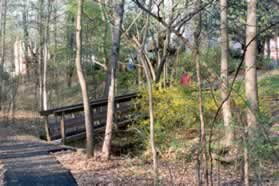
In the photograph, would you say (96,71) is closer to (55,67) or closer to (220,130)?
(55,67)

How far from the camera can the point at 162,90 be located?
9.82m

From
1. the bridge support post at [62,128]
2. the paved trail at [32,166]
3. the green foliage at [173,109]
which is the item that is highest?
the green foliage at [173,109]

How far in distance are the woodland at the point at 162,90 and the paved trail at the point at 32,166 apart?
292 millimetres

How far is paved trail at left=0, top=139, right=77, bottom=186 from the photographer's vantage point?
6742mm

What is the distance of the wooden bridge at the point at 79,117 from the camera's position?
11.1 m

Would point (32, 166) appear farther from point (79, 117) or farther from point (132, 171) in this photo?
point (79, 117)

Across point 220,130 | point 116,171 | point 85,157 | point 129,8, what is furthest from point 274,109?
point 129,8

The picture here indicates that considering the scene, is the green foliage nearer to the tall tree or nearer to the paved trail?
the tall tree

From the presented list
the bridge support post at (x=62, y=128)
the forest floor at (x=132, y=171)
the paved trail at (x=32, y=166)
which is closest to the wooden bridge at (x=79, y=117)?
the bridge support post at (x=62, y=128)

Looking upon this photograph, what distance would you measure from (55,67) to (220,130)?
2103 cm

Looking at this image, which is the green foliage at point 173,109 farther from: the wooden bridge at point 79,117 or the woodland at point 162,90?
the wooden bridge at point 79,117

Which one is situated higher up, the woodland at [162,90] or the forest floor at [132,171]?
the woodland at [162,90]

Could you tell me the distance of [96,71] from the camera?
74.8 feet

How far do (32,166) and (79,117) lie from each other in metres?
4.06
